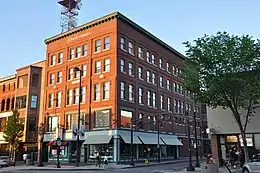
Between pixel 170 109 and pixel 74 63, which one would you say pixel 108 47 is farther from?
pixel 170 109

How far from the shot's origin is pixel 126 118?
45.1 meters

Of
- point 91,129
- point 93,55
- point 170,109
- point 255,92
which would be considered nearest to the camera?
point 255,92

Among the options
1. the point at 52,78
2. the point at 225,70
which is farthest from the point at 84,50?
the point at 225,70

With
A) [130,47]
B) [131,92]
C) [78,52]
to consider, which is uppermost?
[130,47]

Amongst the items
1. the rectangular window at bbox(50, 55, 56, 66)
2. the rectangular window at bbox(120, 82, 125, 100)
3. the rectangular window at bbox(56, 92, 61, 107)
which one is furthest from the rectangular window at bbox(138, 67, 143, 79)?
the rectangular window at bbox(50, 55, 56, 66)

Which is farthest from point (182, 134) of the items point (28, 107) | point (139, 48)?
point (28, 107)

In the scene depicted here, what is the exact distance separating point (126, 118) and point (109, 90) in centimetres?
475

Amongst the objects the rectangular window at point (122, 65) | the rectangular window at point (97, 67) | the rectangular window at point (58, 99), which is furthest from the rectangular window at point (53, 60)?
the rectangular window at point (122, 65)

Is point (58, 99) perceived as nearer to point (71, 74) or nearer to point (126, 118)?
point (71, 74)

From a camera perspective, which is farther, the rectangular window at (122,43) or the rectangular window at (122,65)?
the rectangular window at (122,43)

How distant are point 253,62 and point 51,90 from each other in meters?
36.1

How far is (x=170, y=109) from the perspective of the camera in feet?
190

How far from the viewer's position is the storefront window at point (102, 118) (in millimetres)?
43594

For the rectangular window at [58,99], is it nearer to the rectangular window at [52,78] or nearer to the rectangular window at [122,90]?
the rectangular window at [52,78]
